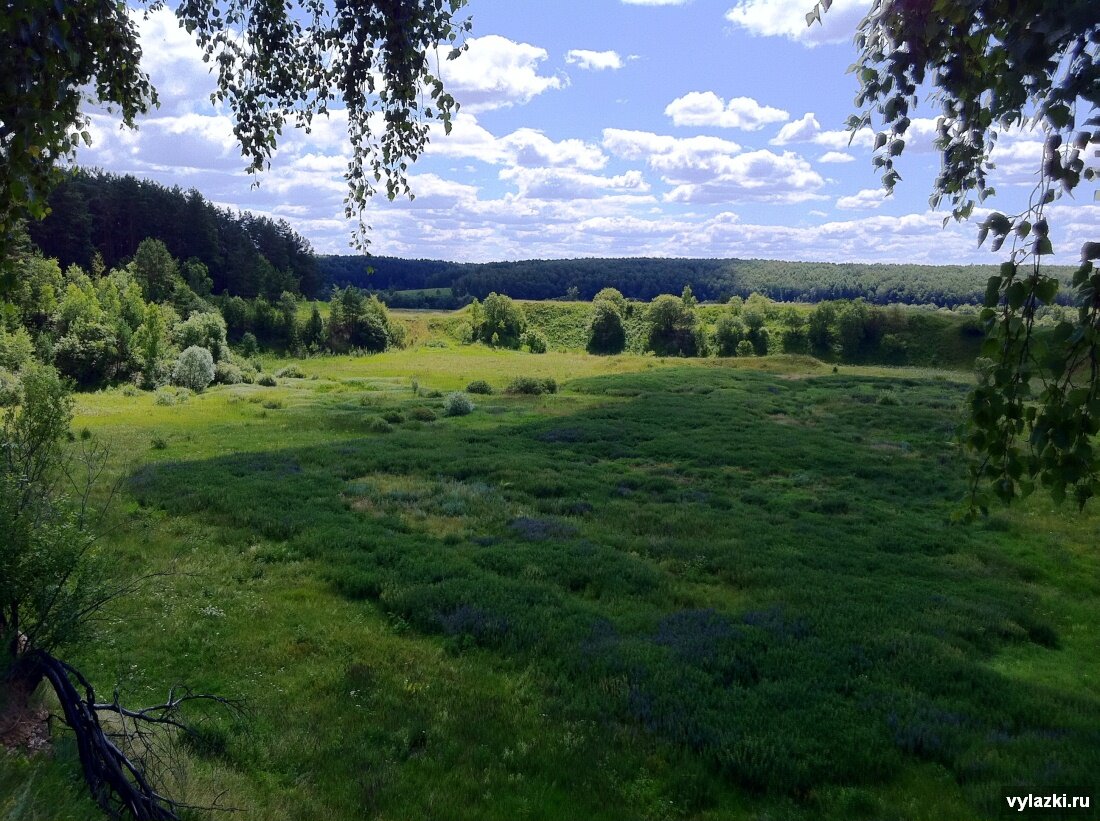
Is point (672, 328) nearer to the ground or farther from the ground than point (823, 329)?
nearer to the ground

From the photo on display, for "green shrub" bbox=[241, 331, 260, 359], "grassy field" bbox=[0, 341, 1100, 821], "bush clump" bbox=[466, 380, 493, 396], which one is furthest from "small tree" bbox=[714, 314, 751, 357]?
"grassy field" bbox=[0, 341, 1100, 821]

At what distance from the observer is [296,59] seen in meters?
6.34

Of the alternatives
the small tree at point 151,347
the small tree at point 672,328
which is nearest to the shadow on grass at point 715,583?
the small tree at point 151,347

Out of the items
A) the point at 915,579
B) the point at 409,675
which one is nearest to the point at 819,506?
the point at 915,579

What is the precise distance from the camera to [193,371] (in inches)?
2500

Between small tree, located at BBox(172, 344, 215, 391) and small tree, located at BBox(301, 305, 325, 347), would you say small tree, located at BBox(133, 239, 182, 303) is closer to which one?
small tree, located at BBox(301, 305, 325, 347)

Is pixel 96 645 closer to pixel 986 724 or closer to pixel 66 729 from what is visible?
pixel 66 729

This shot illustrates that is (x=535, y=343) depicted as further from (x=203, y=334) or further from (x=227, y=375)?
(x=227, y=375)

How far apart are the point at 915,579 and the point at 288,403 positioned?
4273 cm

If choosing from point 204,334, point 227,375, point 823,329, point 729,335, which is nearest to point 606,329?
point 729,335

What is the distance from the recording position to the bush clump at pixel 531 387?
57531 mm

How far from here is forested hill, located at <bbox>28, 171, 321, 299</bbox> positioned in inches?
3607

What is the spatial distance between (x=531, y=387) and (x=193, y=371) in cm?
3190

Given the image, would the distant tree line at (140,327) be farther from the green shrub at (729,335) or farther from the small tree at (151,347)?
the green shrub at (729,335)
